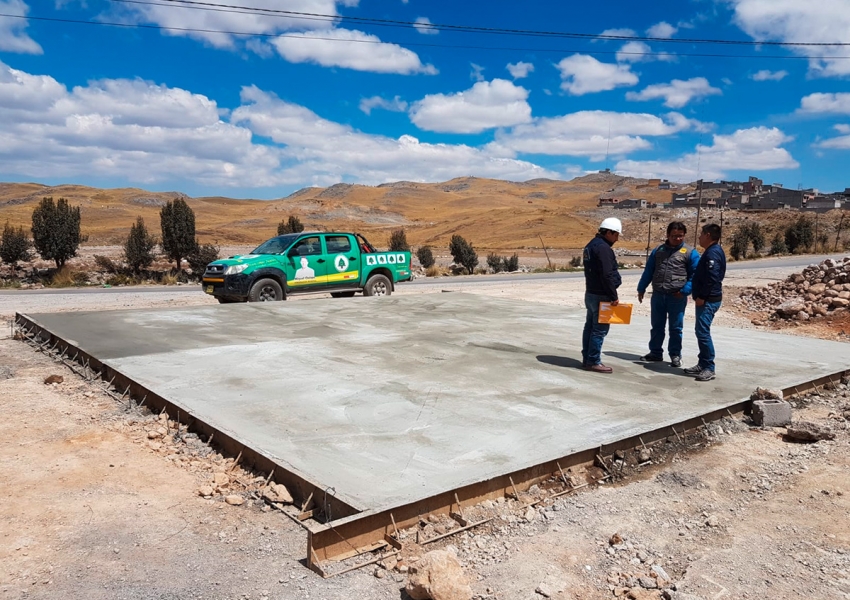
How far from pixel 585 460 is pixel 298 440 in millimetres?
2271

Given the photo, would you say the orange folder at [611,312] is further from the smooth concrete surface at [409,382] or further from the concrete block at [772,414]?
the concrete block at [772,414]

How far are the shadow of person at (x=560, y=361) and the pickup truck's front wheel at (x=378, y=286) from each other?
28.8 feet

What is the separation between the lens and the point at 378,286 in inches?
679

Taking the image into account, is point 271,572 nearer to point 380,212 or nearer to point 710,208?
point 710,208

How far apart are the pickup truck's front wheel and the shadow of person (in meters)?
8.77

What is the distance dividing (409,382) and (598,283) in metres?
2.52

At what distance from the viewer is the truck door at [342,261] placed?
16.1m

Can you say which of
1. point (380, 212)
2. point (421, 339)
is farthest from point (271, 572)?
point (380, 212)

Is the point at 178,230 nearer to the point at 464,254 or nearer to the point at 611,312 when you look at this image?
the point at 464,254

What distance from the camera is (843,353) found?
9719 millimetres

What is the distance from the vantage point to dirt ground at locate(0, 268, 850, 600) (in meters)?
3.50

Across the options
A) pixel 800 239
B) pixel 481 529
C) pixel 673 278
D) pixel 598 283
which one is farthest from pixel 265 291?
pixel 800 239

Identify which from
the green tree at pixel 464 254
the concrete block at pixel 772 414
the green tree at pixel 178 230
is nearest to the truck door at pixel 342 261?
the concrete block at pixel 772 414

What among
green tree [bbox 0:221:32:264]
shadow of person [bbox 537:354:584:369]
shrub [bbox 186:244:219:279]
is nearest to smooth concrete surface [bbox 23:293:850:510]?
shadow of person [bbox 537:354:584:369]
